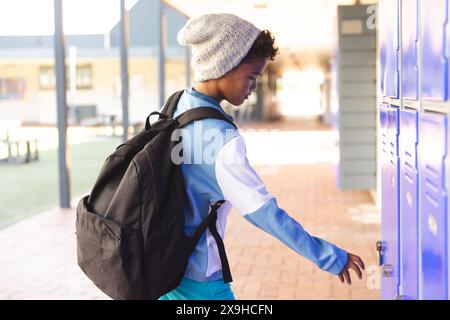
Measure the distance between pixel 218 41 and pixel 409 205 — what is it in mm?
697

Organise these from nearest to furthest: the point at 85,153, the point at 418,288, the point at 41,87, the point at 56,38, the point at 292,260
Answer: the point at 418,288 → the point at 292,260 → the point at 56,38 → the point at 85,153 → the point at 41,87

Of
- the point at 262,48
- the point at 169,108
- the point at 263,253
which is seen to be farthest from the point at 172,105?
the point at 263,253

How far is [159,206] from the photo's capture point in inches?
71.4

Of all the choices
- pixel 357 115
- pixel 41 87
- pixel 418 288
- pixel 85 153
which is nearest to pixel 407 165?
pixel 418 288

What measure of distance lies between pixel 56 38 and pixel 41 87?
21.4m

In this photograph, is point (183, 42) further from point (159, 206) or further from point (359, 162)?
point (359, 162)

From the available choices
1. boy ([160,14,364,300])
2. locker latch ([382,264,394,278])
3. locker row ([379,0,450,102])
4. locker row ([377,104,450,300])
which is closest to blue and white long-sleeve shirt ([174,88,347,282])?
boy ([160,14,364,300])

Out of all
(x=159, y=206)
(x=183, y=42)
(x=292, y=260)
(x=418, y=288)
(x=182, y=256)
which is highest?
(x=183, y=42)

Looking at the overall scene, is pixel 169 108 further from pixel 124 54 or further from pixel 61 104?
pixel 124 54

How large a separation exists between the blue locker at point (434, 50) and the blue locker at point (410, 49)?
0.12m

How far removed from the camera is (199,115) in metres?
1.90

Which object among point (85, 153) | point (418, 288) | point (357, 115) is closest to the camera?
point (418, 288)

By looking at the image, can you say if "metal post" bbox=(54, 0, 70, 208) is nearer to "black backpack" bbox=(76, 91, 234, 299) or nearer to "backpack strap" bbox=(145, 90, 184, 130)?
"backpack strap" bbox=(145, 90, 184, 130)

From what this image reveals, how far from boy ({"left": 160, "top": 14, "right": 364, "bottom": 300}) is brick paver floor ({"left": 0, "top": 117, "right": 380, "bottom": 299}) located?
6.34ft
